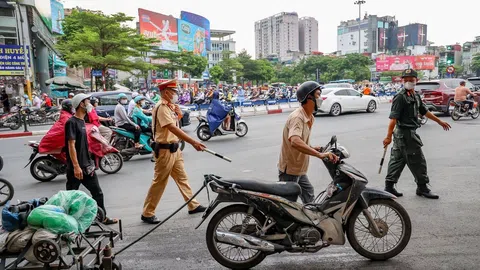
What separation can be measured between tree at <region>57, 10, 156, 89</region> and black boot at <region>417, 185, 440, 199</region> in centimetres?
2543

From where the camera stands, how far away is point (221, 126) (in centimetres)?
1210

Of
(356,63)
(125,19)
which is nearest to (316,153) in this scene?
(125,19)

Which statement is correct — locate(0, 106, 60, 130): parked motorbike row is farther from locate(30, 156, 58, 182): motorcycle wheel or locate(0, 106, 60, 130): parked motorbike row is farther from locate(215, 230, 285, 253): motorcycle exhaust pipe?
locate(215, 230, 285, 253): motorcycle exhaust pipe

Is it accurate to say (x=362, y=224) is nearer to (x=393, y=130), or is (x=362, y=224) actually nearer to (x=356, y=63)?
(x=393, y=130)

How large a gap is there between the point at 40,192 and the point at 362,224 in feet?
17.9

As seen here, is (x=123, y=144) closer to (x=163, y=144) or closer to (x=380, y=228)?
(x=163, y=144)

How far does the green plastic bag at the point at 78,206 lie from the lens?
10.7 feet

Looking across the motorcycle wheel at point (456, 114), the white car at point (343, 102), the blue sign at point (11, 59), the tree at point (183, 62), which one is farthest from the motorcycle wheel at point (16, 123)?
the tree at point (183, 62)

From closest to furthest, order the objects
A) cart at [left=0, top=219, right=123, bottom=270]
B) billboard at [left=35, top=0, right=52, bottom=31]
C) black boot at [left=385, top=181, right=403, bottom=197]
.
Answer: cart at [left=0, top=219, right=123, bottom=270] < black boot at [left=385, top=181, right=403, bottom=197] < billboard at [left=35, top=0, right=52, bottom=31]

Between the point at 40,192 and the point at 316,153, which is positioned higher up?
the point at 316,153

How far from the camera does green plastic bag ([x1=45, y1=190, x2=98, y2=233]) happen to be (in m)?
3.25

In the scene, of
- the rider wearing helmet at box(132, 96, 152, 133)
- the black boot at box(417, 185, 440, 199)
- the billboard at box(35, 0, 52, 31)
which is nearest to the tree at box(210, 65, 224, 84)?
the billboard at box(35, 0, 52, 31)

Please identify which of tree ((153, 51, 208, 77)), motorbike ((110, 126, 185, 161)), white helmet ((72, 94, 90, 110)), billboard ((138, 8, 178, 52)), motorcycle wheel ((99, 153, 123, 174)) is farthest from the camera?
billboard ((138, 8, 178, 52))

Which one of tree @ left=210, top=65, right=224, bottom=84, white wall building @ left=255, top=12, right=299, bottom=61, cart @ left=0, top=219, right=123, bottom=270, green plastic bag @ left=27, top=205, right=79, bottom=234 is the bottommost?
cart @ left=0, top=219, right=123, bottom=270
